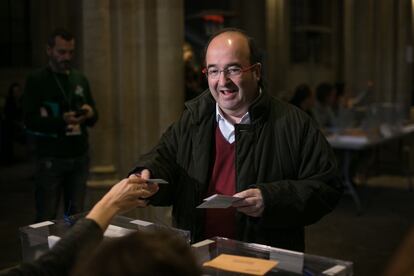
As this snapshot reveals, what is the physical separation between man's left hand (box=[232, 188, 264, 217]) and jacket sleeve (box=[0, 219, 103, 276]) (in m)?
0.70

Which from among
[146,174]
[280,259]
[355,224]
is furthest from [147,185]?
[355,224]

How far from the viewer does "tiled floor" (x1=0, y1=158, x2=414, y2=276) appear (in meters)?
5.52

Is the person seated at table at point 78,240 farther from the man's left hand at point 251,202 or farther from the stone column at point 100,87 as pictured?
the stone column at point 100,87

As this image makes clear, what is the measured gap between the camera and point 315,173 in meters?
2.45


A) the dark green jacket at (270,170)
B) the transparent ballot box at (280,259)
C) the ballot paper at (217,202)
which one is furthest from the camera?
the dark green jacket at (270,170)

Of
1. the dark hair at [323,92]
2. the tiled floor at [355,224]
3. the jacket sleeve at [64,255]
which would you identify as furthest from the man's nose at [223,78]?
the dark hair at [323,92]

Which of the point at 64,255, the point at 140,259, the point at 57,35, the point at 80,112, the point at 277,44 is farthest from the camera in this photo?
the point at 277,44

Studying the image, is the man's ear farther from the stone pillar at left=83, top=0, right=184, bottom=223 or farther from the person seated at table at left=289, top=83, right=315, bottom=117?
the person seated at table at left=289, top=83, right=315, bottom=117

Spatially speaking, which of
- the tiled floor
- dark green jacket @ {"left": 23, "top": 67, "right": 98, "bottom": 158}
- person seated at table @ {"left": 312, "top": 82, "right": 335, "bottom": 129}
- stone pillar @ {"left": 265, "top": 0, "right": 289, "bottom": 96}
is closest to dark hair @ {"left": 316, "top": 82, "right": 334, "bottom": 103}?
person seated at table @ {"left": 312, "top": 82, "right": 335, "bottom": 129}

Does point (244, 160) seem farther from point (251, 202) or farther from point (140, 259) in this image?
point (140, 259)

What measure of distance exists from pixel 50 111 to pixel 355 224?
3.56 meters

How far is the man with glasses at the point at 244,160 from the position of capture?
244 cm

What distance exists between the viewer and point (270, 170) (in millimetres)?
2469

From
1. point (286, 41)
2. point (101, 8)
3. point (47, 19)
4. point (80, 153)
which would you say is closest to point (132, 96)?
point (101, 8)
